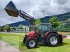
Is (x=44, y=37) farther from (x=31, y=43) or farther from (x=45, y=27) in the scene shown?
(x=31, y=43)

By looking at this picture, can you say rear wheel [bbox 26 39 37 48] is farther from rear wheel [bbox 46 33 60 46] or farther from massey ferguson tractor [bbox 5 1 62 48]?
rear wheel [bbox 46 33 60 46]

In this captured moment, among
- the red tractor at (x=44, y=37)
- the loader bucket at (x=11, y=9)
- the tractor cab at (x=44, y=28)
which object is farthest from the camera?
the tractor cab at (x=44, y=28)

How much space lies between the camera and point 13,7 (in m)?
23.0

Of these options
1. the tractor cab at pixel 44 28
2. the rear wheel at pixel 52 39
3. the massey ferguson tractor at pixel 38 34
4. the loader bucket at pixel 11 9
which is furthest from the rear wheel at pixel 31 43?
the loader bucket at pixel 11 9

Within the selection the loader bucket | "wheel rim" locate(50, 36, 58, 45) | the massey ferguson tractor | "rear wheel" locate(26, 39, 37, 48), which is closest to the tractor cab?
the massey ferguson tractor

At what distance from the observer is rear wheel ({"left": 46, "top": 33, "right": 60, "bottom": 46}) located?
2261 centimetres

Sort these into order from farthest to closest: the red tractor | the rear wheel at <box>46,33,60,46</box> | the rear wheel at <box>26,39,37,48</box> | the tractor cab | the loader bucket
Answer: the tractor cab < the loader bucket < the rear wheel at <box>46,33,60,46</box> < the red tractor < the rear wheel at <box>26,39,37,48</box>

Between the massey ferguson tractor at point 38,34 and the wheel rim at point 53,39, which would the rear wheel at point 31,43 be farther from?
the wheel rim at point 53,39

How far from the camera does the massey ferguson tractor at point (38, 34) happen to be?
73.9ft

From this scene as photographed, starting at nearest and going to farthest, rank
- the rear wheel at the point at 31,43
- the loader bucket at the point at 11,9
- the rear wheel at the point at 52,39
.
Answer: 1. the rear wheel at the point at 31,43
2. the rear wheel at the point at 52,39
3. the loader bucket at the point at 11,9

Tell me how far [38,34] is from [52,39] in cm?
145

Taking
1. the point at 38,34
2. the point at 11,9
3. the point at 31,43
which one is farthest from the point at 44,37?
the point at 11,9

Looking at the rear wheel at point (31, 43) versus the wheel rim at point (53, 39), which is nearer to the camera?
the rear wheel at point (31, 43)

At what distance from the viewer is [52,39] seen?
2303 centimetres
